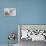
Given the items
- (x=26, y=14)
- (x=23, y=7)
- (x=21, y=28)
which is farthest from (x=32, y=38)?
(x=23, y=7)

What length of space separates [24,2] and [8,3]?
1.37ft

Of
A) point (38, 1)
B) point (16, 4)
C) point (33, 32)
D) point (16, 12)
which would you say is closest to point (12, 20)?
point (16, 12)

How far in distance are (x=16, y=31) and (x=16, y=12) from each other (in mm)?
493

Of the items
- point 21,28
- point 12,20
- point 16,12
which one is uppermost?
point 16,12

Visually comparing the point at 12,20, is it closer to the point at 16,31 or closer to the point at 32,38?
the point at 16,31

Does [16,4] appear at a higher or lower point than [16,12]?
higher

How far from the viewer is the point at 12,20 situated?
315cm

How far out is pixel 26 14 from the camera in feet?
10.3

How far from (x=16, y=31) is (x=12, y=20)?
0.31 meters

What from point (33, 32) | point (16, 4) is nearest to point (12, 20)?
point (16, 4)

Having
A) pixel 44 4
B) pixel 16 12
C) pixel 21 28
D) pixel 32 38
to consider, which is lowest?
pixel 32 38

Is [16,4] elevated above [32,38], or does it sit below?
above

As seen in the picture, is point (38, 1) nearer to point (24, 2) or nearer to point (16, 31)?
point (24, 2)

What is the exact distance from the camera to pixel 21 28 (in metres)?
3.04
